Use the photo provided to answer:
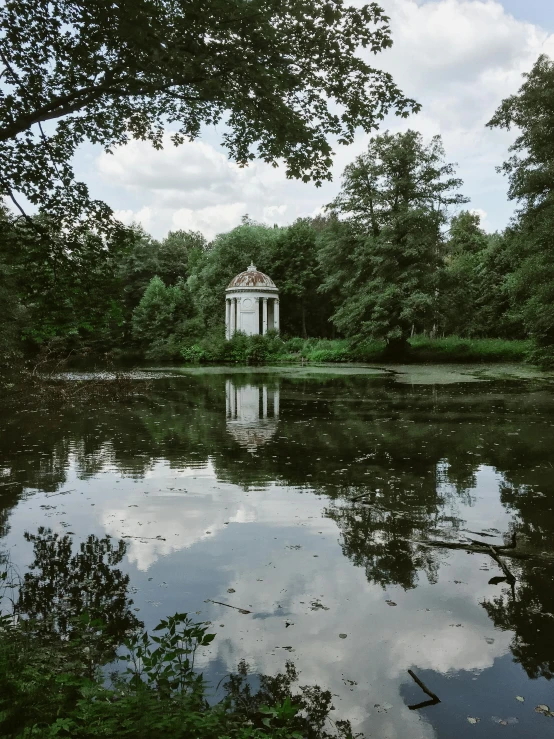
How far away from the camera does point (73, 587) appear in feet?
17.7

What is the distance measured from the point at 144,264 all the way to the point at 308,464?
176ft

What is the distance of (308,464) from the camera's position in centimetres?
1039

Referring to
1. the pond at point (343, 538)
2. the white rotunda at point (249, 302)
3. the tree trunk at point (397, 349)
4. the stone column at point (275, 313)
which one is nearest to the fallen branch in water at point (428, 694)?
the pond at point (343, 538)

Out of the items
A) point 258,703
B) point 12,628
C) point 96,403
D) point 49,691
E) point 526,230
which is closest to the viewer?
point 49,691

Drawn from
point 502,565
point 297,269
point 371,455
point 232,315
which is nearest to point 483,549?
point 502,565

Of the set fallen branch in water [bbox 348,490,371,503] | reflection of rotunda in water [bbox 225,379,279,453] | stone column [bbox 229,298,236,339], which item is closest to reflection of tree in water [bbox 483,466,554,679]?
fallen branch in water [bbox 348,490,371,503]

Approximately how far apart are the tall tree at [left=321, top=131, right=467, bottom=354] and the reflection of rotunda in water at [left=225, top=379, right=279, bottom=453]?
13007 millimetres

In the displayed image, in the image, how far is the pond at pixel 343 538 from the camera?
13.5ft

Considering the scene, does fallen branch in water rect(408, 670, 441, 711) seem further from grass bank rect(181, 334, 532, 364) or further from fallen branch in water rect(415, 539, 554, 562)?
grass bank rect(181, 334, 532, 364)

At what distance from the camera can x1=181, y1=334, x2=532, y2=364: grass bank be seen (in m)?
37.4

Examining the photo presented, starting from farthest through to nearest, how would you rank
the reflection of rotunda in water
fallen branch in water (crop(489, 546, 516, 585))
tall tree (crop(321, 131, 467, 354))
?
tall tree (crop(321, 131, 467, 354)), the reflection of rotunda in water, fallen branch in water (crop(489, 546, 516, 585))

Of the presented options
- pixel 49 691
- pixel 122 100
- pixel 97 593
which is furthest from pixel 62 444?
pixel 49 691

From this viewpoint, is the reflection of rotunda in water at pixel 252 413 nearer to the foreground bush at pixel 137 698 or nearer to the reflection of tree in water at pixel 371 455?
the reflection of tree in water at pixel 371 455

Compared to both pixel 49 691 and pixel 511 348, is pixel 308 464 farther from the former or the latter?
pixel 511 348
